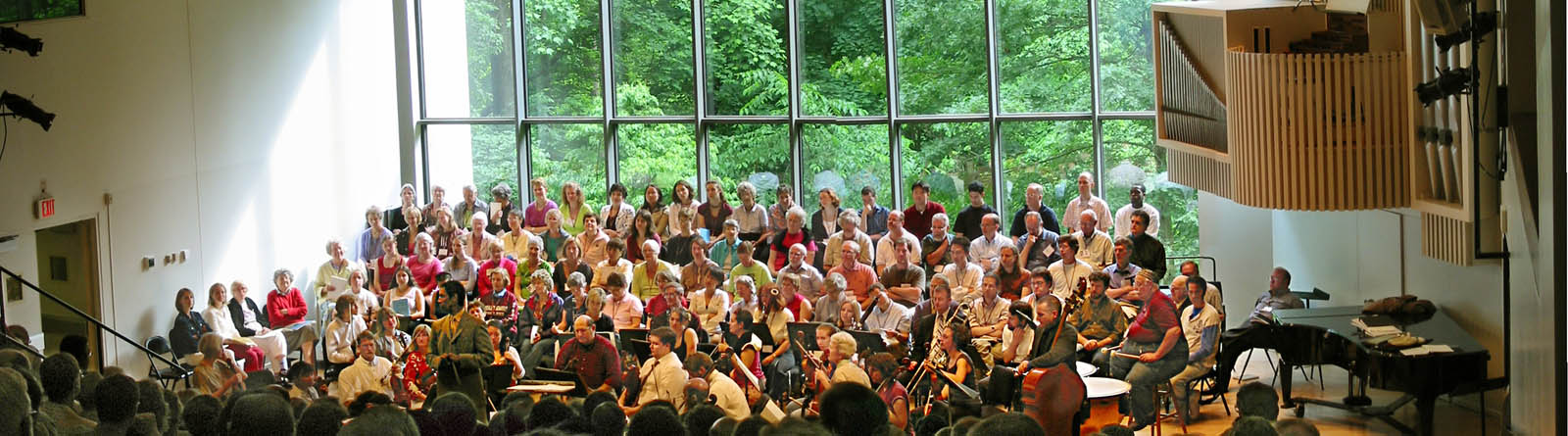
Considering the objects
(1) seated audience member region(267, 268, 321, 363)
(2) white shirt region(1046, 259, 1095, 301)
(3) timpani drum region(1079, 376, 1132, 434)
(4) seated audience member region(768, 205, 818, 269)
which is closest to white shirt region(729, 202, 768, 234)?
(4) seated audience member region(768, 205, 818, 269)

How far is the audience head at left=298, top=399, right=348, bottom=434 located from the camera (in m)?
2.76

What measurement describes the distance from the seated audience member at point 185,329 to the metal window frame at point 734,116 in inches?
174

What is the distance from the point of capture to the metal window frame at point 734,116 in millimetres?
13820

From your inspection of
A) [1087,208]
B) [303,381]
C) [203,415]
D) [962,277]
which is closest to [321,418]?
[203,415]

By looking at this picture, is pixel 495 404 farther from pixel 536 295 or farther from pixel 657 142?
pixel 657 142

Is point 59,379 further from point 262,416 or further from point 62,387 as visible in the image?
point 262,416

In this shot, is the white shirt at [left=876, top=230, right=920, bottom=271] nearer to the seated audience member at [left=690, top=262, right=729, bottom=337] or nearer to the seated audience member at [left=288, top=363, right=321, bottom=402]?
the seated audience member at [left=690, top=262, right=729, bottom=337]

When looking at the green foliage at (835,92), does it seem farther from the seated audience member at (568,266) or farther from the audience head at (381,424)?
the audience head at (381,424)

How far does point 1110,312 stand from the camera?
9633 millimetres

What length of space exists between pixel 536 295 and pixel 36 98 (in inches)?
151

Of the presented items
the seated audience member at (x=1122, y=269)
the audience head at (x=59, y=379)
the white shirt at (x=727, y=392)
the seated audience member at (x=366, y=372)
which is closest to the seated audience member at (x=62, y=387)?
the audience head at (x=59, y=379)

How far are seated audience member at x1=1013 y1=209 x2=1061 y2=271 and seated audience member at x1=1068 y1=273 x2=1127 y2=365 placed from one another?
1.67 metres

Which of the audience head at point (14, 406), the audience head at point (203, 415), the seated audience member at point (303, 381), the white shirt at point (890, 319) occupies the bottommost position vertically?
the seated audience member at point (303, 381)

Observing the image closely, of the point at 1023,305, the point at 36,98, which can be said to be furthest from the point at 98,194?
the point at 1023,305
